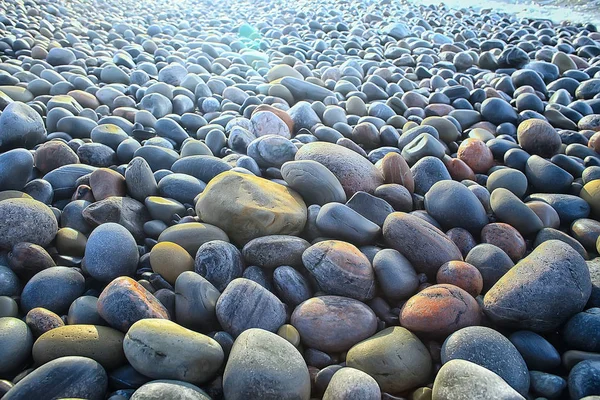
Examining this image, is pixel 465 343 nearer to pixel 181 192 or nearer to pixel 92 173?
pixel 181 192

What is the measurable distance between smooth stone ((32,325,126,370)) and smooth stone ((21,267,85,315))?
0.77 ft

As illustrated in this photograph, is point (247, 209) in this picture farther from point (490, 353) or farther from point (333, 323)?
point (490, 353)

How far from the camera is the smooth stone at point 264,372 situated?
142cm

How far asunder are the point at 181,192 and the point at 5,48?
3.60m

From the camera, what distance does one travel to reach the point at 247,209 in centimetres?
210

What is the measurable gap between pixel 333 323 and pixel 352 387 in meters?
0.32

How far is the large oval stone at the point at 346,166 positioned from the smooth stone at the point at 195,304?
1.04 metres

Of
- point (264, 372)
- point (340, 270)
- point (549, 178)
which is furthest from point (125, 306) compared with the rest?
point (549, 178)

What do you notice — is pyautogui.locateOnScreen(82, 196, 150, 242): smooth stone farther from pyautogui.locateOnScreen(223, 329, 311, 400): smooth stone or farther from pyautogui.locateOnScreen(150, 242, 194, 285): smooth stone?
pyautogui.locateOnScreen(223, 329, 311, 400): smooth stone

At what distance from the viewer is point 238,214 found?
210 cm

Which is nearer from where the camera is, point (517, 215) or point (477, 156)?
point (517, 215)

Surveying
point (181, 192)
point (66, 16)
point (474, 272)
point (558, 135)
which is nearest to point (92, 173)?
point (181, 192)

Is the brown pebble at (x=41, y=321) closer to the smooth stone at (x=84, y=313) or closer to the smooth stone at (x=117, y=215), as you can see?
the smooth stone at (x=84, y=313)

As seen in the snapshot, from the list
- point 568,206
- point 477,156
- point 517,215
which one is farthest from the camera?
point 477,156
